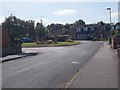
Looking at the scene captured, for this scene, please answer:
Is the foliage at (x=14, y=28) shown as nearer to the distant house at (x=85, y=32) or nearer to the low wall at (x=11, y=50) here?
the low wall at (x=11, y=50)

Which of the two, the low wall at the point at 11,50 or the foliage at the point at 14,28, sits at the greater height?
the foliage at the point at 14,28

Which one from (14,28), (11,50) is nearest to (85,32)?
(14,28)

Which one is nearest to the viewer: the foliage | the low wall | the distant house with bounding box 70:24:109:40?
the low wall

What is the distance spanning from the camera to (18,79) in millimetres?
15203

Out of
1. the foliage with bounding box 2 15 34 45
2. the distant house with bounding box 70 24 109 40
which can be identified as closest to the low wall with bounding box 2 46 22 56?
the foliage with bounding box 2 15 34 45

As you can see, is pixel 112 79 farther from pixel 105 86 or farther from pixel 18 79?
pixel 18 79

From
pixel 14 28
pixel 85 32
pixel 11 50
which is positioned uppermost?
pixel 14 28

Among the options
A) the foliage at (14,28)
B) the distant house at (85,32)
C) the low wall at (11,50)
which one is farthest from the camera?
the distant house at (85,32)

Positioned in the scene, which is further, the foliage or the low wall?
the foliage

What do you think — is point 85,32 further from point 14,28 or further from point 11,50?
point 11,50

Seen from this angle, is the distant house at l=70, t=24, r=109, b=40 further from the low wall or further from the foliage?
the low wall

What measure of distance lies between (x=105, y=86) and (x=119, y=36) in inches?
1332

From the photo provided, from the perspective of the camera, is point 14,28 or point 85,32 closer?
point 14,28

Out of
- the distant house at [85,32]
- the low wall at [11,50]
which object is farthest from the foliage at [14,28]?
the distant house at [85,32]
